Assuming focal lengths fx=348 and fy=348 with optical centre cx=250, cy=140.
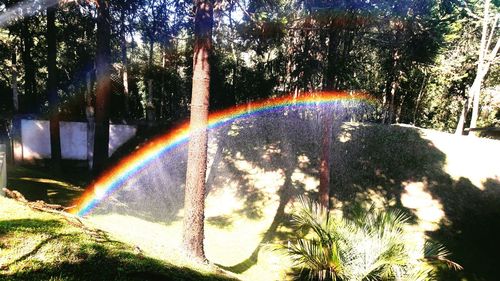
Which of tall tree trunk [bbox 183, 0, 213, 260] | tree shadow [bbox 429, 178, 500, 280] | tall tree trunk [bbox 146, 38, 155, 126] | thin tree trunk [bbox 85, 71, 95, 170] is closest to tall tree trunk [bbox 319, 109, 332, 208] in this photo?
tree shadow [bbox 429, 178, 500, 280]

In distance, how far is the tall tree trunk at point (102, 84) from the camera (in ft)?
42.5

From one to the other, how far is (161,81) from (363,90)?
52.8ft

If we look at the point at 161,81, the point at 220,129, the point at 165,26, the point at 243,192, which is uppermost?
the point at 165,26

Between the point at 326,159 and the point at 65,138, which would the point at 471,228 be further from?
the point at 65,138

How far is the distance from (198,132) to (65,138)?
A: 51.3ft

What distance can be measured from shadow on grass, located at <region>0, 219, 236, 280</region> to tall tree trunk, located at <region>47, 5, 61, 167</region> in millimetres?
13556

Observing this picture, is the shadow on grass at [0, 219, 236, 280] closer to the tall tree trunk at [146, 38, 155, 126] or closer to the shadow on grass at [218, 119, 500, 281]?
the shadow on grass at [218, 119, 500, 281]

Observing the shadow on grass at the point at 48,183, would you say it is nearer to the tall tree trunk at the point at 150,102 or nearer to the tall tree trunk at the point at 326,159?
the tall tree trunk at the point at 150,102

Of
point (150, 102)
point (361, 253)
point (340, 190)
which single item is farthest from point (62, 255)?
point (150, 102)

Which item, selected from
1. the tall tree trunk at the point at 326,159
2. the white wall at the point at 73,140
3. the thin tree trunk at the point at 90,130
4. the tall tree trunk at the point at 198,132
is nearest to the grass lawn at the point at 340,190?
the thin tree trunk at the point at 90,130

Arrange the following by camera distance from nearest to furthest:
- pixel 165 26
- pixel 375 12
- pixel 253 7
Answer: pixel 375 12 < pixel 253 7 < pixel 165 26

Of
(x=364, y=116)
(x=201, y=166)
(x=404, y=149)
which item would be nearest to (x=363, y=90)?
(x=364, y=116)

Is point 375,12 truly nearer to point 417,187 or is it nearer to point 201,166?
point 201,166

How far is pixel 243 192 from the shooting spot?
16.6 m
